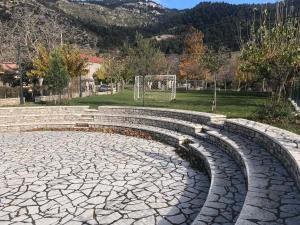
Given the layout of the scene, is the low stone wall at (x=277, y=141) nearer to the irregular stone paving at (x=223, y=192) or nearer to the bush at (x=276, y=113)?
the irregular stone paving at (x=223, y=192)

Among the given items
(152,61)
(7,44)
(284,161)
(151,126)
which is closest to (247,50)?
(151,126)

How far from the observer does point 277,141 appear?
781 centimetres

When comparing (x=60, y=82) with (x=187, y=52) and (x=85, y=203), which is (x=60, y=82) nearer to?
(x=85, y=203)

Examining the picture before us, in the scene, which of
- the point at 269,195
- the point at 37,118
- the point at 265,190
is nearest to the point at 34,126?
the point at 37,118

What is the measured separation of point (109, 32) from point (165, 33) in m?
21.4

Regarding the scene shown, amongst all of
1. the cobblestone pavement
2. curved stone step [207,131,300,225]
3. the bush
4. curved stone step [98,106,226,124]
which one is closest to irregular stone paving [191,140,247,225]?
curved stone step [207,131,300,225]

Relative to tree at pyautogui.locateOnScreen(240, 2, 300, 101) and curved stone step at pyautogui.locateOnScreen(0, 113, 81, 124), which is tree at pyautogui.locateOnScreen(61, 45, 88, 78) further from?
tree at pyautogui.locateOnScreen(240, 2, 300, 101)

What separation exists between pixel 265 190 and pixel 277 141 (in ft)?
8.05

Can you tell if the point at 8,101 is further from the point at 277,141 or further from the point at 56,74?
the point at 277,141

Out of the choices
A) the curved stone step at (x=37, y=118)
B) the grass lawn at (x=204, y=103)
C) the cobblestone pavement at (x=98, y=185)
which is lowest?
the cobblestone pavement at (x=98, y=185)

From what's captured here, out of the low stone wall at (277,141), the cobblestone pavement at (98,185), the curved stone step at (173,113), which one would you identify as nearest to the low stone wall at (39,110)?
the curved stone step at (173,113)

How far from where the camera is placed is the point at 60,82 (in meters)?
21.2

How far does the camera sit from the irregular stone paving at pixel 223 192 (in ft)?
17.1

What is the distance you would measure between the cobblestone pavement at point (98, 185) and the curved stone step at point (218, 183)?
15.4 inches
